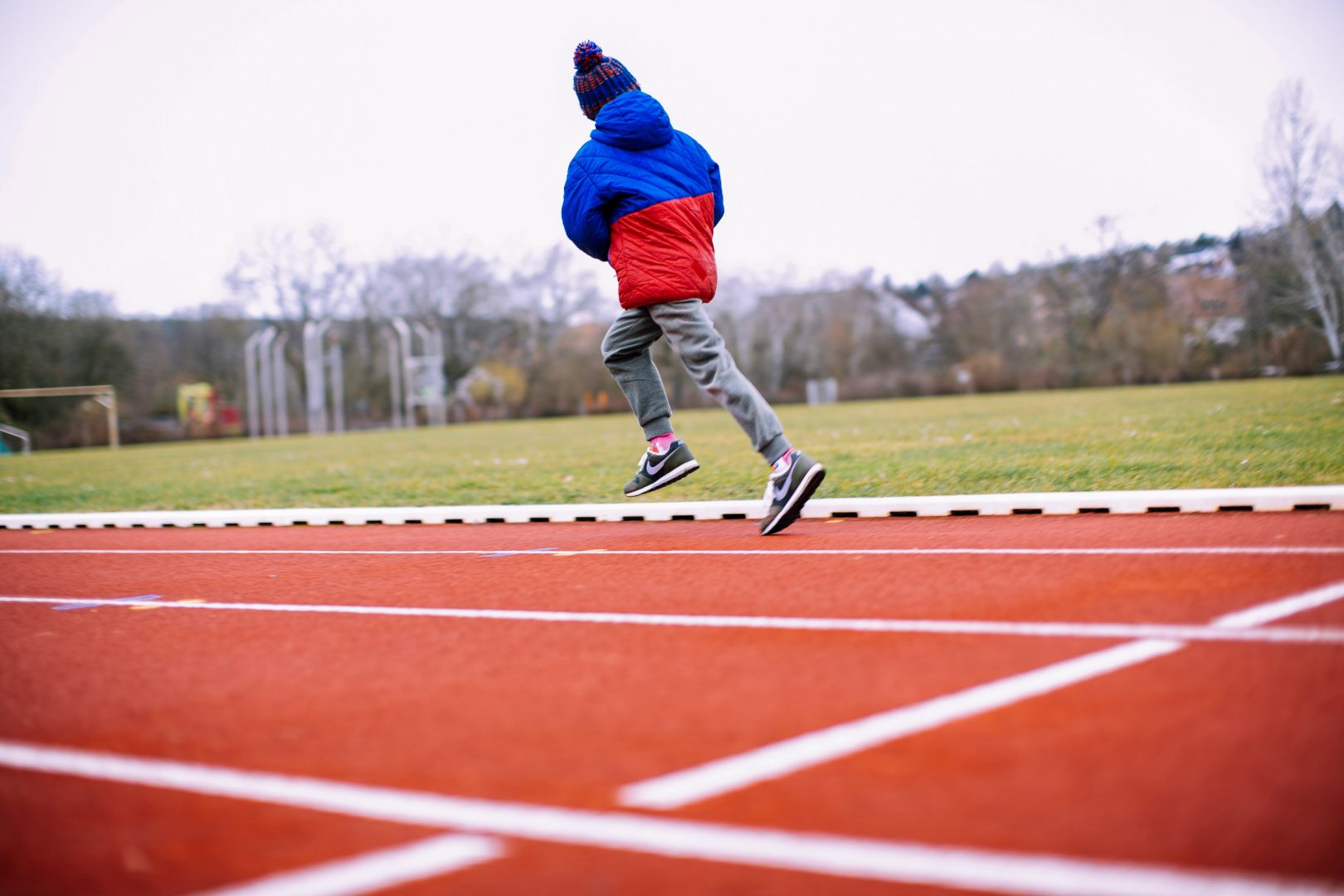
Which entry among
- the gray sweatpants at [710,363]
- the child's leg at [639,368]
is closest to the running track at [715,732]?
the gray sweatpants at [710,363]

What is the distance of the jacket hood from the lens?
5.40 m

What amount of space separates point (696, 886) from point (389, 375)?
58.7m

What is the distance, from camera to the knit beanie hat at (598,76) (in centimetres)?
556

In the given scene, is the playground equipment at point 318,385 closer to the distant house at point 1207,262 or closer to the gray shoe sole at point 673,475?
the gray shoe sole at point 673,475

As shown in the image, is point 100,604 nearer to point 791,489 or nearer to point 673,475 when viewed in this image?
point 673,475

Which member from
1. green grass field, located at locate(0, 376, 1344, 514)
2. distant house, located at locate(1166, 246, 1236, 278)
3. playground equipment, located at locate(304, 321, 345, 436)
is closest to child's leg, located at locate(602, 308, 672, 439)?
green grass field, located at locate(0, 376, 1344, 514)

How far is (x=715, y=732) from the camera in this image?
7.39 feet

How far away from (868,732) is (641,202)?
3.68m

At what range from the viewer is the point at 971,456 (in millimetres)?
8945

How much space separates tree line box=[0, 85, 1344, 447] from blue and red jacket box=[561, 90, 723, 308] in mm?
42548

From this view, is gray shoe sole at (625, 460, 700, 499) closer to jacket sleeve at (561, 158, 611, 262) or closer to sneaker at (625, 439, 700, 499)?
sneaker at (625, 439, 700, 499)

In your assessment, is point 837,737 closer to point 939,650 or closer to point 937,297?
point 939,650

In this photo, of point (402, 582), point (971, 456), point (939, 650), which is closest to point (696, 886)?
point (939, 650)

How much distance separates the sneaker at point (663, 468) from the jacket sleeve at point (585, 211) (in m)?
1.04
